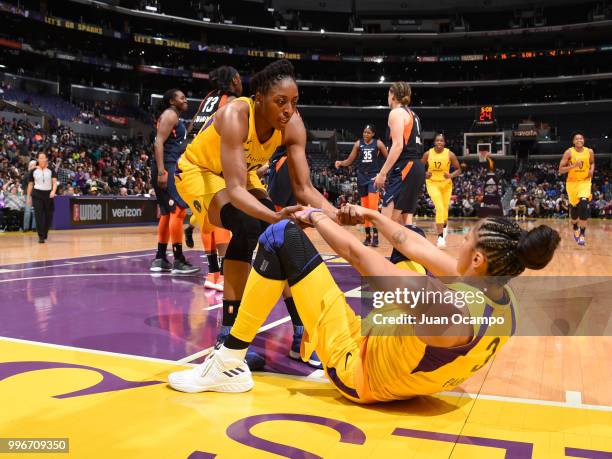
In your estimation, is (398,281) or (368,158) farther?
(368,158)

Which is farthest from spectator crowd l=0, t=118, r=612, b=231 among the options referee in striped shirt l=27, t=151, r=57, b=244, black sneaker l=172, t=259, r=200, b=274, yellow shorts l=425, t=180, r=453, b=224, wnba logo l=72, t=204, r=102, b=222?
yellow shorts l=425, t=180, r=453, b=224

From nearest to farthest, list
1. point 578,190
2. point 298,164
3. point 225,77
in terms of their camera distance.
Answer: point 298,164, point 225,77, point 578,190

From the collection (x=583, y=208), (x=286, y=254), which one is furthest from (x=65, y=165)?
(x=286, y=254)

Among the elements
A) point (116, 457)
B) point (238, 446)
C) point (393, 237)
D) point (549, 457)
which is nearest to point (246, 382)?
point (238, 446)

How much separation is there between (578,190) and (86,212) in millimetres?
12253

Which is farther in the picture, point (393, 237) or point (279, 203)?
point (279, 203)

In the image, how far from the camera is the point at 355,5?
131ft

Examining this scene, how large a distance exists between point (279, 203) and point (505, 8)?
1567 inches

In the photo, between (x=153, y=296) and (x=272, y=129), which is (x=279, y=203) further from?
(x=272, y=129)

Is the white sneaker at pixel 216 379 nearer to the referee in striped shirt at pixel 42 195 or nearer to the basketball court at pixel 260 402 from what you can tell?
the basketball court at pixel 260 402

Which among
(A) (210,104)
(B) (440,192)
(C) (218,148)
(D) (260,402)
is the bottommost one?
(D) (260,402)

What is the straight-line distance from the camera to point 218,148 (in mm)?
3254

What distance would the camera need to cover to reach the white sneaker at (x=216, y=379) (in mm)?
2426

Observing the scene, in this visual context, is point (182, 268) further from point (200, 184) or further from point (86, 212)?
point (86, 212)
